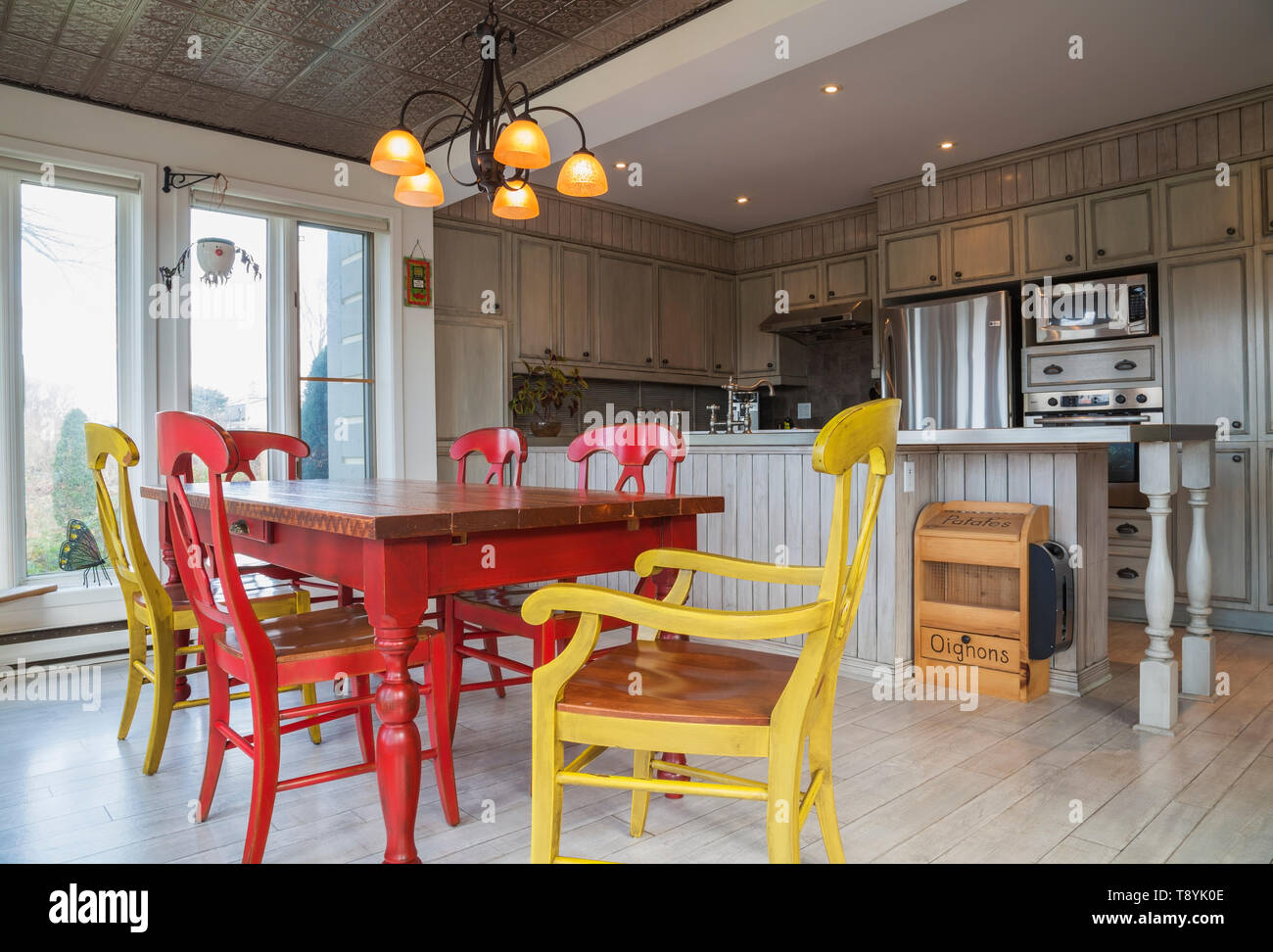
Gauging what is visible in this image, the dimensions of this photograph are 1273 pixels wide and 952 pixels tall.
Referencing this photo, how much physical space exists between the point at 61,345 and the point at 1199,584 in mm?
4626

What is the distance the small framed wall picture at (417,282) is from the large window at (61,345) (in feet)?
4.38

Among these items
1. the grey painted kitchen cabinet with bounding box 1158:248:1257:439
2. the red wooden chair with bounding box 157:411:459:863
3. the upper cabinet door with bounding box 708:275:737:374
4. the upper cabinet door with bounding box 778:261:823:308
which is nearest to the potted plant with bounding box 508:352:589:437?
the upper cabinet door with bounding box 708:275:737:374

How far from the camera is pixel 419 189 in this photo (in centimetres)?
261

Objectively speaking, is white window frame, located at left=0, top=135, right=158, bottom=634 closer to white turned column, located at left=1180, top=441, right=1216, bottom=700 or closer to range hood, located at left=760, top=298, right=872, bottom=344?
range hood, located at left=760, top=298, right=872, bottom=344

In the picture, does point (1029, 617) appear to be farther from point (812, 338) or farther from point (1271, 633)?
A: point (812, 338)

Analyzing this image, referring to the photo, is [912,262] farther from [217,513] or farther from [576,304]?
[217,513]

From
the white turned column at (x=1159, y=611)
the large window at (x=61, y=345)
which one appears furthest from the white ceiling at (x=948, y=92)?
the large window at (x=61, y=345)

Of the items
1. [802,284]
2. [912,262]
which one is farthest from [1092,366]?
[802,284]

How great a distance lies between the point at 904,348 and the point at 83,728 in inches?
181

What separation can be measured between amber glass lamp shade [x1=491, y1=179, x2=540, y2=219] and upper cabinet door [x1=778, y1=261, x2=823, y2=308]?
12.2 feet

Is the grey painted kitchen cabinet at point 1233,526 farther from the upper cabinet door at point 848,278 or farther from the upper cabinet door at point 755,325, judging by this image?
the upper cabinet door at point 755,325

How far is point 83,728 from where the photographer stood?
2607 millimetres

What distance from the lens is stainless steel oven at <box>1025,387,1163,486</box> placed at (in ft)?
13.9

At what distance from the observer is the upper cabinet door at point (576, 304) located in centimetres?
545
